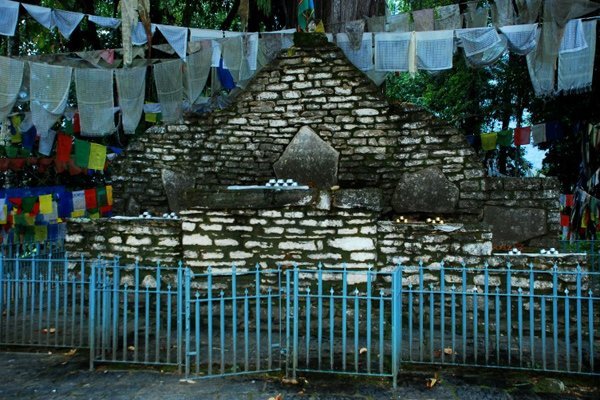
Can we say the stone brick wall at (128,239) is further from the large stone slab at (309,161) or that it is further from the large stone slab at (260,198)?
the large stone slab at (309,161)

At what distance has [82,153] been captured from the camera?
880 cm

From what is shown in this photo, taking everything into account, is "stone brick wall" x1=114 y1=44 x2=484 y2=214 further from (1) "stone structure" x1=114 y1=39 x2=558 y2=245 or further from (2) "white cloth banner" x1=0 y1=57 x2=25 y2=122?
(2) "white cloth banner" x1=0 y1=57 x2=25 y2=122

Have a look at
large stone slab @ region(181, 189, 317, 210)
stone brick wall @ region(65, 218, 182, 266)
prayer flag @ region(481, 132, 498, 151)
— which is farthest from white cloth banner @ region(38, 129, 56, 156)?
prayer flag @ region(481, 132, 498, 151)

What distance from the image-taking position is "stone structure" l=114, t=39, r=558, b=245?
646 cm

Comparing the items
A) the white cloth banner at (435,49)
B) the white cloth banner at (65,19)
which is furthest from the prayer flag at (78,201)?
the white cloth banner at (435,49)

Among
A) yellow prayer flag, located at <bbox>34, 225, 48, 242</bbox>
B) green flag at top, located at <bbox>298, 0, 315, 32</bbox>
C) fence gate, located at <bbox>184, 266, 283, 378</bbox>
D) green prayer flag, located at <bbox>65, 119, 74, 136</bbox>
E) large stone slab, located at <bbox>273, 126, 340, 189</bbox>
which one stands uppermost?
green flag at top, located at <bbox>298, 0, 315, 32</bbox>

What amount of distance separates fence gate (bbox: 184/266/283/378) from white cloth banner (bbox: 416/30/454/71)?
3.99 meters

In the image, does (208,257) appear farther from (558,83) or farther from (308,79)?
(558,83)

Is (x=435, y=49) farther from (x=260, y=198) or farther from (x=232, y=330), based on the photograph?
(x=232, y=330)

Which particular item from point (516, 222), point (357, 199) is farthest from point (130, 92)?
point (516, 222)

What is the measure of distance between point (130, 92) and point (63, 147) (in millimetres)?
2603

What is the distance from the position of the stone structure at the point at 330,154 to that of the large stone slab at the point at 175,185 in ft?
0.06

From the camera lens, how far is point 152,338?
504 centimetres

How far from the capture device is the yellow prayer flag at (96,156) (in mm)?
8945
